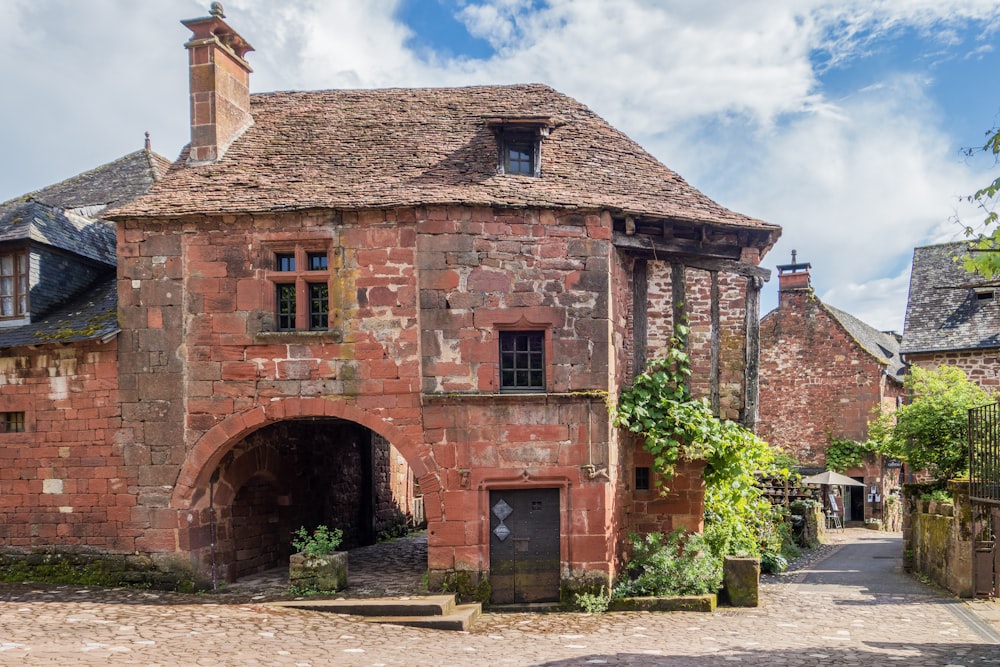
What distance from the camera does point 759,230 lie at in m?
14.0

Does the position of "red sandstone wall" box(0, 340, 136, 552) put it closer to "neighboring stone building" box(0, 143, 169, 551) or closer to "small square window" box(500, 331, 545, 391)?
"neighboring stone building" box(0, 143, 169, 551)

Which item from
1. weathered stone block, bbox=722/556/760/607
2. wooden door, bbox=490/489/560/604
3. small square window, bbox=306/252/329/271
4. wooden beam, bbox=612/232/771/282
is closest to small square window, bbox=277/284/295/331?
small square window, bbox=306/252/329/271

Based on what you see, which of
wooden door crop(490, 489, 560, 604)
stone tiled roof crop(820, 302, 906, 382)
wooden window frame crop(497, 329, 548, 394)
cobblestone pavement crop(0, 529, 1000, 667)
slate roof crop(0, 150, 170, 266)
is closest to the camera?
cobblestone pavement crop(0, 529, 1000, 667)

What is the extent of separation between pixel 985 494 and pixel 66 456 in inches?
506

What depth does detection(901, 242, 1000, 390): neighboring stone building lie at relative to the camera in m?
25.3

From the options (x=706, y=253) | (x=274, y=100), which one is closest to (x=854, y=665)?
(x=706, y=253)

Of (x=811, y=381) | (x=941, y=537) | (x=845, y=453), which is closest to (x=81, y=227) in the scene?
(x=941, y=537)

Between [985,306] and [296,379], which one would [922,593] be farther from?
[985,306]

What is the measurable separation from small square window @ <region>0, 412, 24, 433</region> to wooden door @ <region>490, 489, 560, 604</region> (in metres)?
7.41

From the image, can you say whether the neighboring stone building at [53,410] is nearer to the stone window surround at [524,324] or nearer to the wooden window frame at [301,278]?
the wooden window frame at [301,278]

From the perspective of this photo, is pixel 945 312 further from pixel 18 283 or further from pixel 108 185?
pixel 18 283

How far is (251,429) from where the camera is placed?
1317 cm

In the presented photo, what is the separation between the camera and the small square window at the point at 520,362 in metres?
13.0

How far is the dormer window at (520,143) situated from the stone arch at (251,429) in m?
4.28
